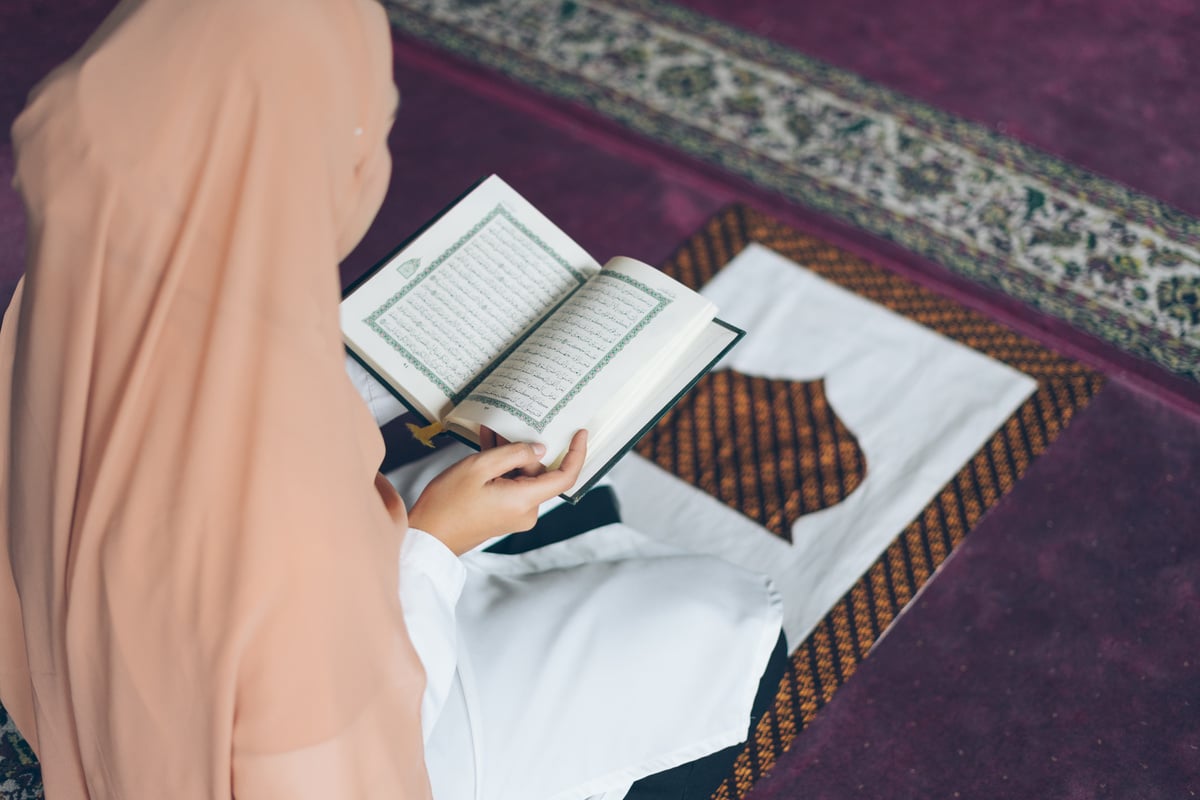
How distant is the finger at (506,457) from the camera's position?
87 cm

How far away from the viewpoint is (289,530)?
0.64m

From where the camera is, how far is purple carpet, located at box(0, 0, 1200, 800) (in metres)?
1.20

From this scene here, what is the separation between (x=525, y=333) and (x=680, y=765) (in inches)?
16.1

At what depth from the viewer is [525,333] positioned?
3.27 feet

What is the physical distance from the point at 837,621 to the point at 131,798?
2.75 ft

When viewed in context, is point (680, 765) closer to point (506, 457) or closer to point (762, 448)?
point (506, 457)

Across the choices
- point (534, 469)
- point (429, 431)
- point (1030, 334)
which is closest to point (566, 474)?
point (534, 469)

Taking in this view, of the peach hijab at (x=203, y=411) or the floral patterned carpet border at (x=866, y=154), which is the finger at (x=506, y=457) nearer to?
the peach hijab at (x=203, y=411)

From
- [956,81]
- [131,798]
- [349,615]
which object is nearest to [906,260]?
[956,81]

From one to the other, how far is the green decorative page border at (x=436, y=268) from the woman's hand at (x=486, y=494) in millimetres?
107

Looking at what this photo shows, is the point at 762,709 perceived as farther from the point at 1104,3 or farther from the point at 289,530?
the point at 1104,3

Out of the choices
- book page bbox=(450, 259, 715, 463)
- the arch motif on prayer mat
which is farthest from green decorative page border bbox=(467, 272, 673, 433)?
the arch motif on prayer mat

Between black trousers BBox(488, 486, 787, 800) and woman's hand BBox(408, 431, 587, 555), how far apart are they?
0.50 feet

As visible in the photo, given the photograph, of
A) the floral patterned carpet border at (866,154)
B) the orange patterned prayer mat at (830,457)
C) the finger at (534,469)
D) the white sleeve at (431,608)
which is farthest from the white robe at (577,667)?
the floral patterned carpet border at (866,154)
